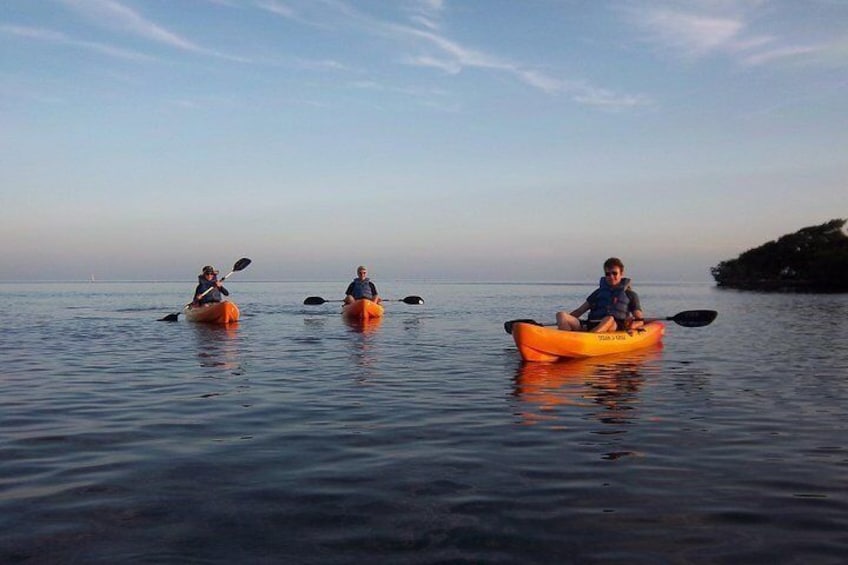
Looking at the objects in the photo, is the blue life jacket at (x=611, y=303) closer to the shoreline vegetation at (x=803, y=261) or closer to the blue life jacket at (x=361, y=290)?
the blue life jacket at (x=361, y=290)

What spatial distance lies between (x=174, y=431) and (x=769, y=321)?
26022 mm

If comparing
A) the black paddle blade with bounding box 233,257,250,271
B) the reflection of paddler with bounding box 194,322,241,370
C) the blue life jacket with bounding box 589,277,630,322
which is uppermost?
the black paddle blade with bounding box 233,257,250,271

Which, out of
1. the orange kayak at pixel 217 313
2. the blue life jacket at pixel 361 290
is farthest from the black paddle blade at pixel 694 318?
the orange kayak at pixel 217 313

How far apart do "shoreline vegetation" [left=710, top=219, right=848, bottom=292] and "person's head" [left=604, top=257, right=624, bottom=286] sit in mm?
80999

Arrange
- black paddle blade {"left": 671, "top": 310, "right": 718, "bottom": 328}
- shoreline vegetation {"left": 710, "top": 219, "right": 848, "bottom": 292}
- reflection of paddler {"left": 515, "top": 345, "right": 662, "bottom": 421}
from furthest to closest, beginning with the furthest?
1. shoreline vegetation {"left": 710, "top": 219, "right": 848, "bottom": 292}
2. black paddle blade {"left": 671, "top": 310, "right": 718, "bottom": 328}
3. reflection of paddler {"left": 515, "top": 345, "right": 662, "bottom": 421}

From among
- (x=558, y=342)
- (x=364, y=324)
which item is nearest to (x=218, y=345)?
(x=364, y=324)

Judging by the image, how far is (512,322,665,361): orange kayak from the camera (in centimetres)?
1352

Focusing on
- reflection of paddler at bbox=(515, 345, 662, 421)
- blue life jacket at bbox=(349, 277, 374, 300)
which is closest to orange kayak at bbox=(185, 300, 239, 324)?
blue life jacket at bbox=(349, 277, 374, 300)

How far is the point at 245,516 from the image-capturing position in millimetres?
4688

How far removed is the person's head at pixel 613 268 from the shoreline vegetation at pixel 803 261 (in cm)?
8100

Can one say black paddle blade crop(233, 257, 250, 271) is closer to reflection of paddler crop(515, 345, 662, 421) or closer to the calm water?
the calm water

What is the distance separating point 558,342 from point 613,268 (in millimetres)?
2061

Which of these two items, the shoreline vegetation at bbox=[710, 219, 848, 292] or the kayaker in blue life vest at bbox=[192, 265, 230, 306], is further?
the shoreline vegetation at bbox=[710, 219, 848, 292]

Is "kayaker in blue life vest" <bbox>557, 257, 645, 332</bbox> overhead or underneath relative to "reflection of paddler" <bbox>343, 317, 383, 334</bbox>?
overhead
